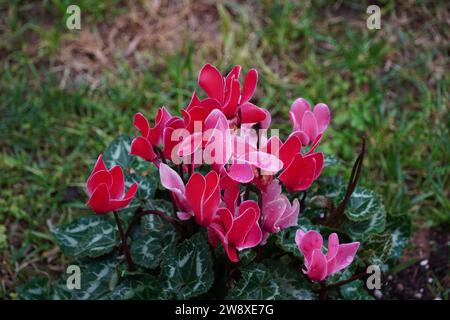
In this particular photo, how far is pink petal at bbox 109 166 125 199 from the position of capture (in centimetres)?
176

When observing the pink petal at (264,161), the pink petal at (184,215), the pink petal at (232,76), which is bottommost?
the pink petal at (184,215)

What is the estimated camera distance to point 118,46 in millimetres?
3500

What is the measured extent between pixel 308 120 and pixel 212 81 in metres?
0.30

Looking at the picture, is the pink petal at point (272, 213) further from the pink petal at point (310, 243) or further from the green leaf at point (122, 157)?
the green leaf at point (122, 157)

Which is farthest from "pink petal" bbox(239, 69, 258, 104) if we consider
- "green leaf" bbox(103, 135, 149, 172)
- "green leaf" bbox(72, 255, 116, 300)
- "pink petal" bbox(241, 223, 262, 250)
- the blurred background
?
the blurred background

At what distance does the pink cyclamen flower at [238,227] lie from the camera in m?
1.72

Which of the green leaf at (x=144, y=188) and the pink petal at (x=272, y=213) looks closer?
the pink petal at (x=272, y=213)

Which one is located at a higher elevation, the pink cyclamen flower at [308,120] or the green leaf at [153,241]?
the pink cyclamen flower at [308,120]

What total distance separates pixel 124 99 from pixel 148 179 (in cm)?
105

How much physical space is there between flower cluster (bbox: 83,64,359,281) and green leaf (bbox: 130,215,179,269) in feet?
0.74

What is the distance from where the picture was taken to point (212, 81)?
1.86m

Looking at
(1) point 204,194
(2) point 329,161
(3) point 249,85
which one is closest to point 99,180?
(1) point 204,194

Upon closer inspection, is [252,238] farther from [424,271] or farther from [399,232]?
[424,271]

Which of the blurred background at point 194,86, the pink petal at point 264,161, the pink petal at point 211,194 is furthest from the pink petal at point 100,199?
the blurred background at point 194,86
